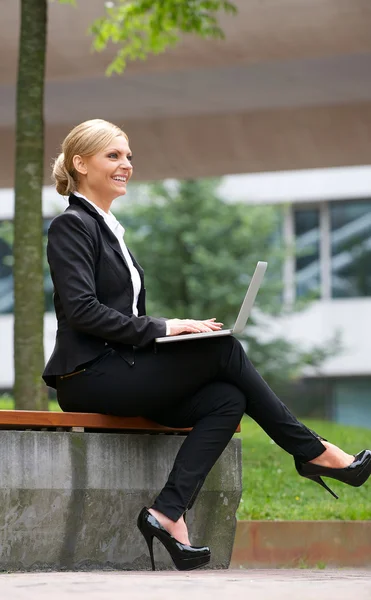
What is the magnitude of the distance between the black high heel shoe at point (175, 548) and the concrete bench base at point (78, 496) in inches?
12.6

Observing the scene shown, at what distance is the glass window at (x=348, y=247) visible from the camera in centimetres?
3250

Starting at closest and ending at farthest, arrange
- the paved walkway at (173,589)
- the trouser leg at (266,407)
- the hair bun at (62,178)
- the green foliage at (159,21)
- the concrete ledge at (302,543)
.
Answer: the paved walkway at (173,589)
the trouser leg at (266,407)
the hair bun at (62,178)
the concrete ledge at (302,543)
the green foliage at (159,21)

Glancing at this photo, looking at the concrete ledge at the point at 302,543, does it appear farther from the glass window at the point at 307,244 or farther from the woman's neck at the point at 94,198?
the glass window at the point at 307,244

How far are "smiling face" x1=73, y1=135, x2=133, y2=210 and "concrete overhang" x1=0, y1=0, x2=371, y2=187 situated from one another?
27.2 ft

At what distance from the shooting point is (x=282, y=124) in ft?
49.6

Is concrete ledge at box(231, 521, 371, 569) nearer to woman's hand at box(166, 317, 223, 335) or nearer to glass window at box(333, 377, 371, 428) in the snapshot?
woman's hand at box(166, 317, 223, 335)

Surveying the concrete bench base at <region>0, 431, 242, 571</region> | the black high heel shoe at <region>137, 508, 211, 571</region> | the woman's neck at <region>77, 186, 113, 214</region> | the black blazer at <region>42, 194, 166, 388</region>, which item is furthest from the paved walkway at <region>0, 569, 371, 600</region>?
Answer: the woman's neck at <region>77, 186, 113, 214</region>

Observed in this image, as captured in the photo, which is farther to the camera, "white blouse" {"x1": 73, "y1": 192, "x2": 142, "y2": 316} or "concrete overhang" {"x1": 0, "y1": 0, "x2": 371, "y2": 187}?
"concrete overhang" {"x1": 0, "y1": 0, "x2": 371, "y2": 187}

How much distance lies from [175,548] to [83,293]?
1.05 metres

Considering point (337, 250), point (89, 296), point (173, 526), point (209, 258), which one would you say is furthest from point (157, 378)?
point (337, 250)

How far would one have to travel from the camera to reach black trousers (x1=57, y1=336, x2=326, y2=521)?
452cm

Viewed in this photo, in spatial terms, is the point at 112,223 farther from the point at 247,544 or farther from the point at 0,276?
the point at 0,276

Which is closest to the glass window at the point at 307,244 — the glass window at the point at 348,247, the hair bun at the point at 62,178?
the glass window at the point at 348,247

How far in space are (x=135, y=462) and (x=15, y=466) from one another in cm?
55
